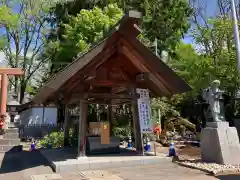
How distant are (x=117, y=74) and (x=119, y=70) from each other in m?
0.18

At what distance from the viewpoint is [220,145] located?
8258 mm

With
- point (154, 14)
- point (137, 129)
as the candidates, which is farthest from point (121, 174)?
point (154, 14)

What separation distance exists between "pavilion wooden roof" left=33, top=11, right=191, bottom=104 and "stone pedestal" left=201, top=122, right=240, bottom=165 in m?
1.70

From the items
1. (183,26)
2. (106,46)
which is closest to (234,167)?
(106,46)

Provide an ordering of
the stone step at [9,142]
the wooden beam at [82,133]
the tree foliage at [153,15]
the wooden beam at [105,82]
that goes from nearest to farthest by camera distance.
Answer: the wooden beam at [82,133] < the wooden beam at [105,82] < the stone step at [9,142] < the tree foliage at [153,15]

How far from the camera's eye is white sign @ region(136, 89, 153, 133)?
9.51m

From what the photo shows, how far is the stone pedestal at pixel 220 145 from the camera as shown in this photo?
825 centimetres

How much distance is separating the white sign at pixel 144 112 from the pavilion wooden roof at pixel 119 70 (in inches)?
18.4

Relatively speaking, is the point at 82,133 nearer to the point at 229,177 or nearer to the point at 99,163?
the point at 99,163

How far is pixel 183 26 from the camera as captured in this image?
82.6ft

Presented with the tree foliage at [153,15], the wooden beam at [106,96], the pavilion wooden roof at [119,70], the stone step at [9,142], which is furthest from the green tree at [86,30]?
the wooden beam at [106,96]

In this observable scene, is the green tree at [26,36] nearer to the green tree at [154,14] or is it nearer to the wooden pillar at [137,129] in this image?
the green tree at [154,14]

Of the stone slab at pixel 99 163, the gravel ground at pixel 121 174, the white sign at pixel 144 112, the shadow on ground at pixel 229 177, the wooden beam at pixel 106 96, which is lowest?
the shadow on ground at pixel 229 177

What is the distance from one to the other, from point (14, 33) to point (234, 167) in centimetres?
2835
